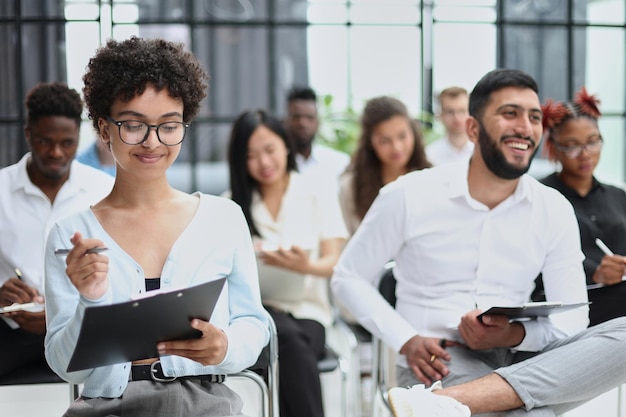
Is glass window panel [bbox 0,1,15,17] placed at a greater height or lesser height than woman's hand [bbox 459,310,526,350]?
→ greater

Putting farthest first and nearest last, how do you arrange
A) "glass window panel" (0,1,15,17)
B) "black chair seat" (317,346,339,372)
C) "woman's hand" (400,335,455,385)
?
"glass window panel" (0,1,15,17) → "black chair seat" (317,346,339,372) → "woman's hand" (400,335,455,385)

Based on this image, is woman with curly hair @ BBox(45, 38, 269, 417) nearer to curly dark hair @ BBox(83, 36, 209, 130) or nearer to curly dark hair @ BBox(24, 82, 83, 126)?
curly dark hair @ BBox(83, 36, 209, 130)

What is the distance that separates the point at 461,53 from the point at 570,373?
3.94m

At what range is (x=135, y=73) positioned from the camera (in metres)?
2.25

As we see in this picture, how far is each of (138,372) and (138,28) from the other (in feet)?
12.0

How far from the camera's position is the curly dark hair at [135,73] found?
2.25 m

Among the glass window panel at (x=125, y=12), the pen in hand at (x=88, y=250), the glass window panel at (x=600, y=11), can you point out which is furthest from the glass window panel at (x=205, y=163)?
the pen in hand at (x=88, y=250)

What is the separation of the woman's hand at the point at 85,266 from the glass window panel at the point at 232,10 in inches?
166

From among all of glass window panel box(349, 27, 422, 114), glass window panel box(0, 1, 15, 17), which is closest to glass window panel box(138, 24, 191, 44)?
glass window panel box(349, 27, 422, 114)

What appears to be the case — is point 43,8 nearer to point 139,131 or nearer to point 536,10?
point 139,131

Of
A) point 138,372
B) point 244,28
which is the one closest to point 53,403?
point 138,372

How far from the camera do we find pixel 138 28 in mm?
5516

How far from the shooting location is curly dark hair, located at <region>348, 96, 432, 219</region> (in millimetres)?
4355

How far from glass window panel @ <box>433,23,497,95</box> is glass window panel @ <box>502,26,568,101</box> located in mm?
135
